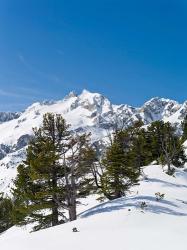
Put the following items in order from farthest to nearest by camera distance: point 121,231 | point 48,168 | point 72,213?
point 48,168, point 72,213, point 121,231

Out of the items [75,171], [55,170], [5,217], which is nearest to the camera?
[75,171]

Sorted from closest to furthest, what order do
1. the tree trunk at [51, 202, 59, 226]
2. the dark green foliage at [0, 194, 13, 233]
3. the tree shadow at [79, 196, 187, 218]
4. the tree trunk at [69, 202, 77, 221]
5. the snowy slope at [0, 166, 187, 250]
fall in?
the snowy slope at [0, 166, 187, 250]
the tree shadow at [79, 196, 187, 218]
the tree trunk at [69, 202, 77, 221]
the tree trunk at [51, 202, 59, 226]
the dark green foliage at [0, 194, 13, 233]

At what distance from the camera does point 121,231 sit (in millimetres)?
21828

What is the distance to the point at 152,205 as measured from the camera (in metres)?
30.5

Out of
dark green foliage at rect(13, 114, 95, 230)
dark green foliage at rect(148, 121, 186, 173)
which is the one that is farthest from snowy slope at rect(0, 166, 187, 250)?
dark green foliage at rect(148, 121, 186, 173)

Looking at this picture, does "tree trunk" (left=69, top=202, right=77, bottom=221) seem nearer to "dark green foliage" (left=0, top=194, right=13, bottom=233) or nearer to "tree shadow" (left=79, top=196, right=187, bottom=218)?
"tree shadow" (left=79, top=196, right=187, bottom=218)

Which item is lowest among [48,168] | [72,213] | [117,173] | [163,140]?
[72,213]

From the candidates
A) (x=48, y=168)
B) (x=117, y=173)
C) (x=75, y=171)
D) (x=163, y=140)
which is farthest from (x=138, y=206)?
(x=163, y=140)

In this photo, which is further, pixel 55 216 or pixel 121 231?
pixel 55 216

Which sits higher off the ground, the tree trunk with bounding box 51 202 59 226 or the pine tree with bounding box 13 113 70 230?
the pine tree with bounding box 13 113 70 230

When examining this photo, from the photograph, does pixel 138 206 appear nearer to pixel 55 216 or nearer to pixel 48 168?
pixel 48 168

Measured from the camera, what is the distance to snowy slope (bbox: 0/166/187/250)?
18766 mm

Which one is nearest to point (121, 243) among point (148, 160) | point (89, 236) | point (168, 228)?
point (89, 236)

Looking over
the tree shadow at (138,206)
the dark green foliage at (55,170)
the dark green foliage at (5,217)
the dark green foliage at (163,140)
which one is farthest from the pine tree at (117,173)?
the dark green foliage at (5,217)
